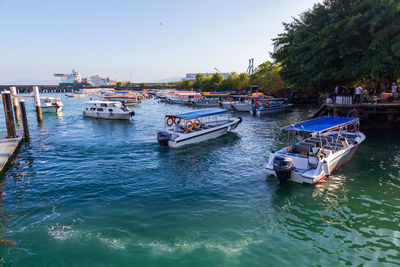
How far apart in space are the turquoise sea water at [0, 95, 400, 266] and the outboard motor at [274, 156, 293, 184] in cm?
55

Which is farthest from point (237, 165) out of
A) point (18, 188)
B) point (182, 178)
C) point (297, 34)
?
point (297, 34)

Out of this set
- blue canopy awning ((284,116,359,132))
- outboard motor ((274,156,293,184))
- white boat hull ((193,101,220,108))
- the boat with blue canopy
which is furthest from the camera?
white boat hull ((193,101,220,108))

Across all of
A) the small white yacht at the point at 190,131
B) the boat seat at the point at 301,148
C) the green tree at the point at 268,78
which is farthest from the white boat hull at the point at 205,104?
the boat seat at the point at 301,148

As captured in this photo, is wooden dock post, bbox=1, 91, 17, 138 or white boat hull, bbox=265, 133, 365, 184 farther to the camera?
wooden dock post, bbox=1, 91, 17, 138

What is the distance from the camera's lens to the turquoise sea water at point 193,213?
8.39m

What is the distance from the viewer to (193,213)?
11.0 metres

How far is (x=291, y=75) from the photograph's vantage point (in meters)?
36.5

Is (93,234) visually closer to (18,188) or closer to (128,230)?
(128,230)

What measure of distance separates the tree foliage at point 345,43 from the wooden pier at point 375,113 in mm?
3107

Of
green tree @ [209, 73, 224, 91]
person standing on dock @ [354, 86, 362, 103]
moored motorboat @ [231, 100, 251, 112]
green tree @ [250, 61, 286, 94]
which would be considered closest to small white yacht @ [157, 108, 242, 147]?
person standing on dock @ [354, 86, 362, 103]

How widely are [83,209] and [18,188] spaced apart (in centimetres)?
561

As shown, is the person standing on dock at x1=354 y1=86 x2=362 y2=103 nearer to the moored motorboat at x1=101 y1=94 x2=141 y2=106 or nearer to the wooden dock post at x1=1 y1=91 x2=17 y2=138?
the wooden dock post at x1=1 y1=91 x2=17 y2=138

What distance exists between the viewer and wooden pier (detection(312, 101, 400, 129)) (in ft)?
88.8

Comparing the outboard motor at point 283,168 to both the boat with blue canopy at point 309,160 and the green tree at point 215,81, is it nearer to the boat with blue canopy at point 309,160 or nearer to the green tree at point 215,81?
the boat with blue canopy at point 309,160
